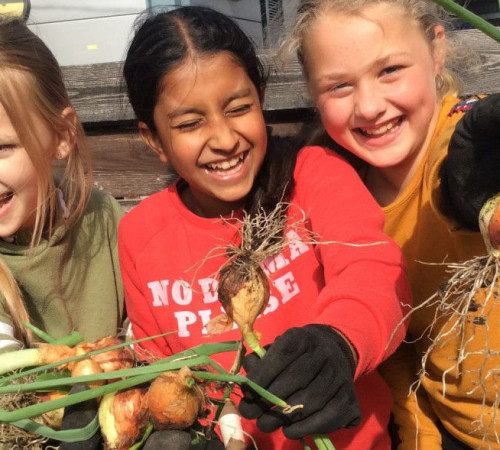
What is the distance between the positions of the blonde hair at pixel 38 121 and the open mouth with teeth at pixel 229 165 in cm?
52

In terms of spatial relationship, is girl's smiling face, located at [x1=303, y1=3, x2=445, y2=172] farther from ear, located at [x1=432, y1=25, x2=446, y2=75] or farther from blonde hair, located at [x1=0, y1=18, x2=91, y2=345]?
blonde hair, located at [x1=0, y1=18, x2=91, y2=345]

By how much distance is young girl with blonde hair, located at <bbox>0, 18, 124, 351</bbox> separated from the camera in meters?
1.71

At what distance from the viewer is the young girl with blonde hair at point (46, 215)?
1707mm

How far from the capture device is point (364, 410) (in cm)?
149

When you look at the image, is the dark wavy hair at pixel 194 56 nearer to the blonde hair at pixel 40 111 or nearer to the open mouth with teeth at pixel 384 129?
the open mouth with teeth at pixel 384 129

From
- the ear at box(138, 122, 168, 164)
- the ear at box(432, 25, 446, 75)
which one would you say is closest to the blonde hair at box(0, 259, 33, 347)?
the ear at box(138, 122, 168, 164)

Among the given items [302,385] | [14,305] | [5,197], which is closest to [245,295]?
[302,385]

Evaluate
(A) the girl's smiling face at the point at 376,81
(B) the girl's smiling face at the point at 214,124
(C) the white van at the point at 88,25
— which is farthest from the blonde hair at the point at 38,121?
(C) the white van at the point at 88,25

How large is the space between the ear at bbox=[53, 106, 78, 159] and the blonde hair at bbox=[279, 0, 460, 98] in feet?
2.21

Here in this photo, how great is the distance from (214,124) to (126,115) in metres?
0.72

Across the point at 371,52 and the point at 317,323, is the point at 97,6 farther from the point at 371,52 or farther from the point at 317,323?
the point at 317,323

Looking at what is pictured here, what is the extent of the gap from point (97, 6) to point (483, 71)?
4.00m

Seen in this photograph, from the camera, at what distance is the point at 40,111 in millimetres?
1779

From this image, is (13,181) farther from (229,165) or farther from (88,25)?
(88,25)
